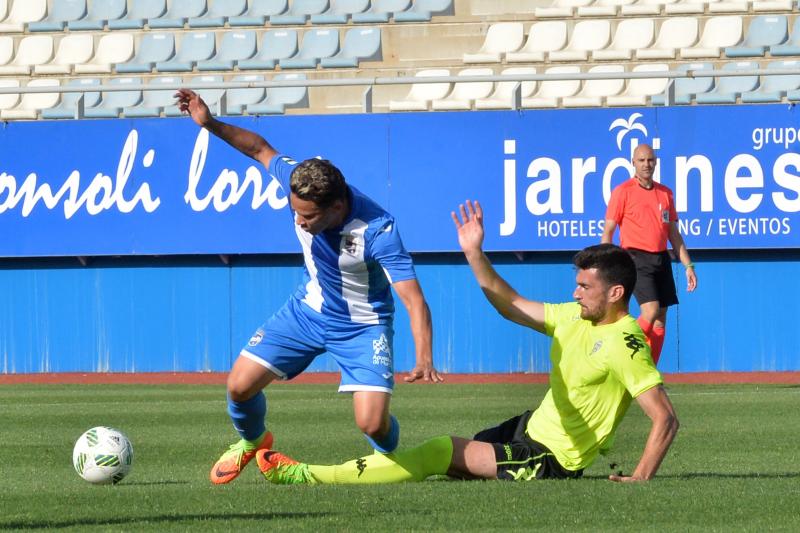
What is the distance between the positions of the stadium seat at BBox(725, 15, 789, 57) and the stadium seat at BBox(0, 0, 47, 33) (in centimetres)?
1290

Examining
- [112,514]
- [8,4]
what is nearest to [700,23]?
[8,4]

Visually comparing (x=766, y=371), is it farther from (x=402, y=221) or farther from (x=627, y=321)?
(x=627, y=321)

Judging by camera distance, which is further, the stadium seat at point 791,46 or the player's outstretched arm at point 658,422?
the stadium seat at point 791,46

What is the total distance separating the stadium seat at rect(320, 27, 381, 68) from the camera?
24953mm

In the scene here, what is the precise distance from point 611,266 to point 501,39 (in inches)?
693

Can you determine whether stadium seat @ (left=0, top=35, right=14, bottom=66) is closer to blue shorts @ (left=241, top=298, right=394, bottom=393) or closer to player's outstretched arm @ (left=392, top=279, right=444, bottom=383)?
blue shorts @ (left=241, top=298, right=394, bottom=393)

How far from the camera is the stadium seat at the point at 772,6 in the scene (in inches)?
950

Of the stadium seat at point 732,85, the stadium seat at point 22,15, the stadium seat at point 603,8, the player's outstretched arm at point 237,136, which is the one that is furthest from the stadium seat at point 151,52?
the player's outstretched arm at point 237,136

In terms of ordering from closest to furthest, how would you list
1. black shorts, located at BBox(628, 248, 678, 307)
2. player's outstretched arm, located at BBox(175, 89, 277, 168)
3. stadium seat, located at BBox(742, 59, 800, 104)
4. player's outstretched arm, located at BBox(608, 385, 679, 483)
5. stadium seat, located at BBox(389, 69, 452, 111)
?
1. player's outstretched arm, located at BBox(608, 385, 679, 483)
2. player's outstretched arm, located at BBox(175, 89, 277, 168)
3. black shorts, located at BBox(628, 248, 678, 307)
4. stadium seat, located at BBox(742, 59, 800, 104)
5. stadium seat, located at BBox(389, 69, 452, 111)

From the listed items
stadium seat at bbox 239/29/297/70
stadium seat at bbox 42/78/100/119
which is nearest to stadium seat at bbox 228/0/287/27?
stadium seat at bbox 239/29/297/70

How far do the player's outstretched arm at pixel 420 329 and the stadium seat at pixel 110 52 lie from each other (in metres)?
19.7

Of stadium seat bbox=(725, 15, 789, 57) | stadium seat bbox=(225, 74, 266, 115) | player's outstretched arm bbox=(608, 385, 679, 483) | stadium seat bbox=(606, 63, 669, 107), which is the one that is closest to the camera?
player's outstretched arm bbox=(608, 385, 679, 483)

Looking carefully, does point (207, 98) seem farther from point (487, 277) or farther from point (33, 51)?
point (487, 277)

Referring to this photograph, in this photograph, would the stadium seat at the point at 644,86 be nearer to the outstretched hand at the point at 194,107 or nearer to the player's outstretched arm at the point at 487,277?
the outstretched hand at the point at 194,107
